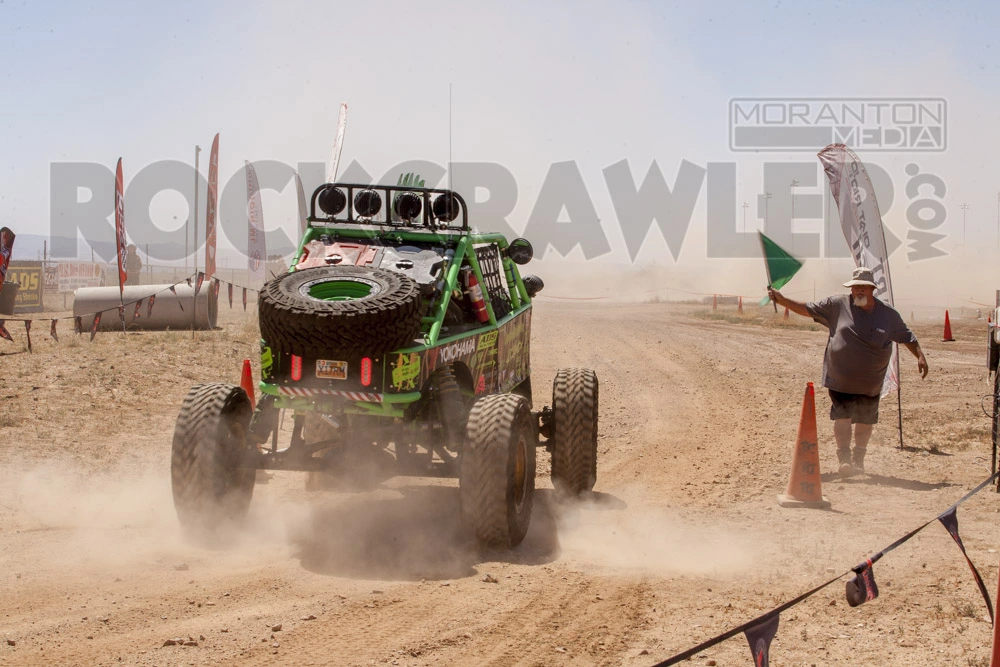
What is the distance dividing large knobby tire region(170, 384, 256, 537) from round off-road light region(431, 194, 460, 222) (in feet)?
8.49

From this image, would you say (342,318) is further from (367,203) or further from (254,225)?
(254,225)

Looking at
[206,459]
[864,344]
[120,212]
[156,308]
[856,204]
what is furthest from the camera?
[156,308]

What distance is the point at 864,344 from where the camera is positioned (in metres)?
9.20

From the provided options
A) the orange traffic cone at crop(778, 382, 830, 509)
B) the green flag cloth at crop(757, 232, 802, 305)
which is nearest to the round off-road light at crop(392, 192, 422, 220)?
the green flag cloth at crop(757, 232, 802, 305)

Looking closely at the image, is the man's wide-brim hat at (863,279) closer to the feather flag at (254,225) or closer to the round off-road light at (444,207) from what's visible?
the round off-road light at (444,207)

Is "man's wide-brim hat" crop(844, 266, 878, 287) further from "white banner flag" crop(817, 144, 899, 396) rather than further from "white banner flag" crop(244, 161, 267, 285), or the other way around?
"white banner flag" crop(244, 161, 267, 285)

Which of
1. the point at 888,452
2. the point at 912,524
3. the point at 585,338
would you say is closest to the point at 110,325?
the point at 585,338

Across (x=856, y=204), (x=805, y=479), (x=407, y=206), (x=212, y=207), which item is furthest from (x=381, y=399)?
(x=212, y=207)

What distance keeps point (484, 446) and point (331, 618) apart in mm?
1592

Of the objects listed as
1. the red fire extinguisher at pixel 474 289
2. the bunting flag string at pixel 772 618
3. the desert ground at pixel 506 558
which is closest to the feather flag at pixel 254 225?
the desert ground at pixel 506 558

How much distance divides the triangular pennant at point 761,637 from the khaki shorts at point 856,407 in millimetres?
6231

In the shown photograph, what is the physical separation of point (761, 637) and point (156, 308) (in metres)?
20.3

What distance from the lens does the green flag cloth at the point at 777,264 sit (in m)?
8.93

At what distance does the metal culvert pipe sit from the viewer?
2144cm
